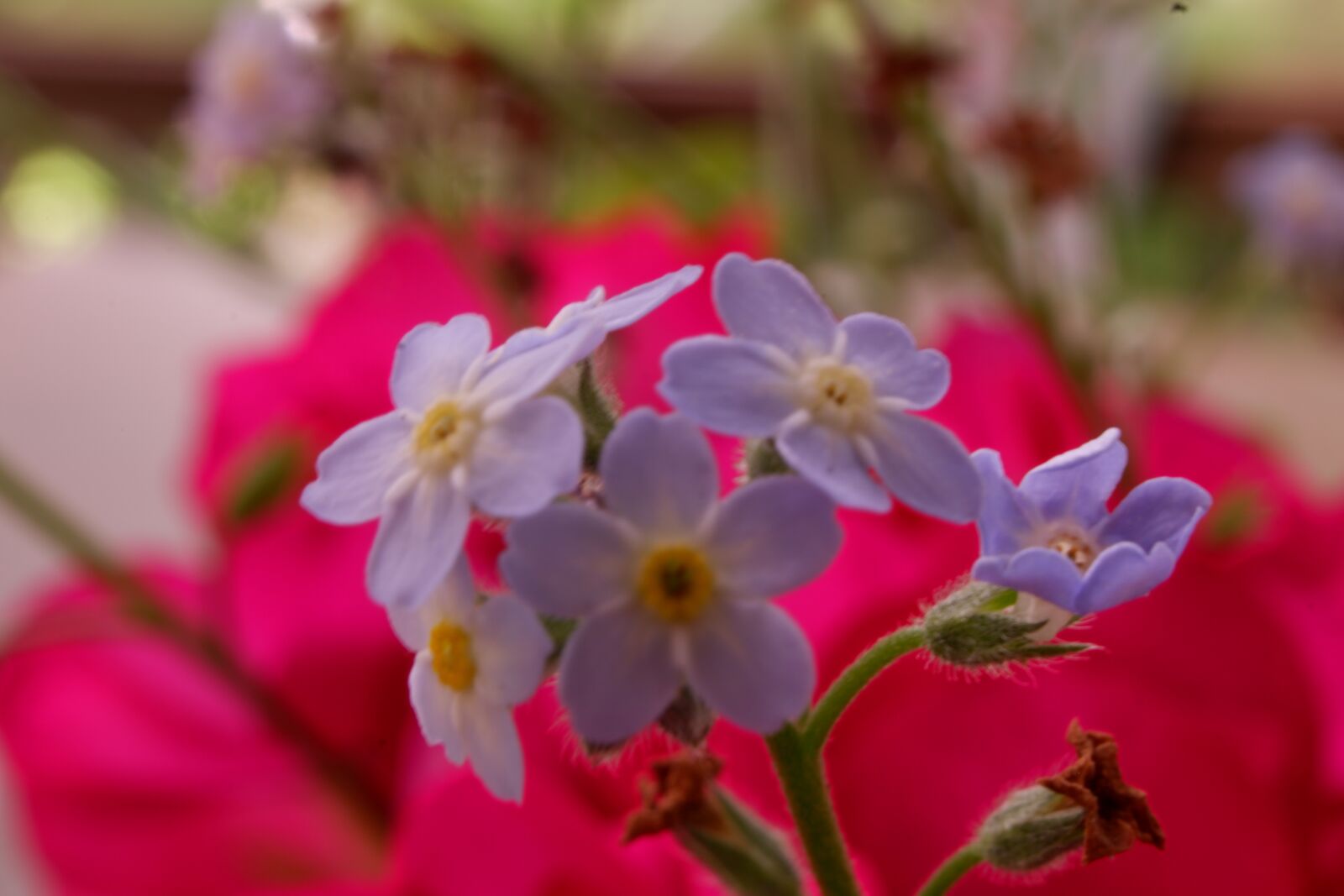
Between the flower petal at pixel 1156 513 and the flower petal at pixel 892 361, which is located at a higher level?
the flower petal at pixel 892 361

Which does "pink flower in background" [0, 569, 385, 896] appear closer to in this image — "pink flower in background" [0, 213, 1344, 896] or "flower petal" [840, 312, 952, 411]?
"pink flower in background" [0, 213, 1344, 896]

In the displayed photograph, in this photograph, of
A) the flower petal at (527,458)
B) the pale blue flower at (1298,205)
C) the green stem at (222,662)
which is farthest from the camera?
the pale blue flower at (1298,205)

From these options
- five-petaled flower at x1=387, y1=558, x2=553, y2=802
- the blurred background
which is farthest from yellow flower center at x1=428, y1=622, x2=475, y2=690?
the blurred background

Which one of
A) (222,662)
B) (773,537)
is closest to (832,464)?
(773,537)

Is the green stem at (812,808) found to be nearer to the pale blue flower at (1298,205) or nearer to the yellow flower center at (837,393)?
the yellow flower center at (837,393)

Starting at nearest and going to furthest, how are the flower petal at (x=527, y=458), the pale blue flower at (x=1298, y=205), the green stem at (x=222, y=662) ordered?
1. the flower petal at (x=527, y=458)
2. the green stem at (x=222, y=662)
3. the pale blue flower at (x=1298, y=205)

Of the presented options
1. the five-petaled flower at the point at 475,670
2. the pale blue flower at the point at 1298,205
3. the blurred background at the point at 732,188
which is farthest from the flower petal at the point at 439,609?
the pale blue flower at the point at 1298,205

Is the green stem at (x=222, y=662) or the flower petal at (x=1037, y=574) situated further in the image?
the green stem at (x=222, y=662)

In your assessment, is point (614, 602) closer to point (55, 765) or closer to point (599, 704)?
point (599, 704)
